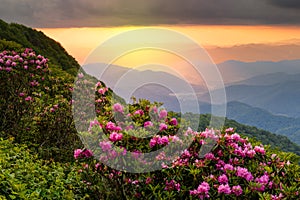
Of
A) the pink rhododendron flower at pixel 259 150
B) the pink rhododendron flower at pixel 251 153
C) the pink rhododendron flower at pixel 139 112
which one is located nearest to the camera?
the pink rhododendron flower at pixel 251 153

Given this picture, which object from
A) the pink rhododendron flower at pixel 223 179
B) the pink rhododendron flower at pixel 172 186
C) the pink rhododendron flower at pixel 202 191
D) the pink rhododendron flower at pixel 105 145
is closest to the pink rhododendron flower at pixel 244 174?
the pink rhododendron flower at pixel 223 179

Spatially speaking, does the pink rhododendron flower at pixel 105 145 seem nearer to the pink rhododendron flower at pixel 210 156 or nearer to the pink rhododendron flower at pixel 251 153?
the pink rhododendron flower at pixel 210 156

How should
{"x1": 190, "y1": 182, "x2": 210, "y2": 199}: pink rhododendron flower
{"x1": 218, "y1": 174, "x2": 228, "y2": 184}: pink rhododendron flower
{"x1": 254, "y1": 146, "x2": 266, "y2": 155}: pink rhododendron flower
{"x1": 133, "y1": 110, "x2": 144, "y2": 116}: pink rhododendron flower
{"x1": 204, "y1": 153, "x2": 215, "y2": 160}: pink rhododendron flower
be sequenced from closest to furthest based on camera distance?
{"x1": 190, "y1": 182, "x2": 210, "y2": 199}: pink rhododendron flower, {"x1": 218, "y1": 174, "x2": 228, "y2": 184}: pink rhododendron flower, {"x1": 204, "y1": 153, "x2": 215, "y2": 160}: pink rhododendron flower, {"x1": 254, "y1": 146, "x2": 266, "y2": 155}: pink rhododendron flower, {"x1": 133, "y1": 110, "x2": 144, "y2": 116}: pink rhododendron flower

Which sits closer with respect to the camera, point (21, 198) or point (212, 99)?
point (21, 198)

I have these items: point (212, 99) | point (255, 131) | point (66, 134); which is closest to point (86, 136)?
point (212, 99)

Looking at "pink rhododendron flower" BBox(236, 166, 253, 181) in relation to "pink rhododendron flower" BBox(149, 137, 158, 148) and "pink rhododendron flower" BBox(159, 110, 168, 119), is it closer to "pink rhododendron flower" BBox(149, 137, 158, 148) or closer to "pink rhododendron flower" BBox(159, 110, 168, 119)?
"pink rhododendron flower" BBox(149, 137, 158, 148)

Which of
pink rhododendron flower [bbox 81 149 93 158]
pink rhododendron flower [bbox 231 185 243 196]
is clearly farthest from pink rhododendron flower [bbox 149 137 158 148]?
pink rhododendron flower [bbox 231 185 243 196]

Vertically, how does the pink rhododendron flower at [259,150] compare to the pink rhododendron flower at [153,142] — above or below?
below

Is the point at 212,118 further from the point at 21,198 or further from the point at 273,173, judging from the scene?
the point at 21,198

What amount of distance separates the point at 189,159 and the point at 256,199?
993 millimetres

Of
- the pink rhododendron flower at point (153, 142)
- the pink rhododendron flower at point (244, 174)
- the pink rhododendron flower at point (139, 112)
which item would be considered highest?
the pink rhododendron flower at point (139, 112)

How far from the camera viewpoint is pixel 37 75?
10.8 meters

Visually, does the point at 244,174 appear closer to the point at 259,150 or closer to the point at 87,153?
the point at 259,150

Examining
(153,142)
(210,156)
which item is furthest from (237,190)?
(153,142)
